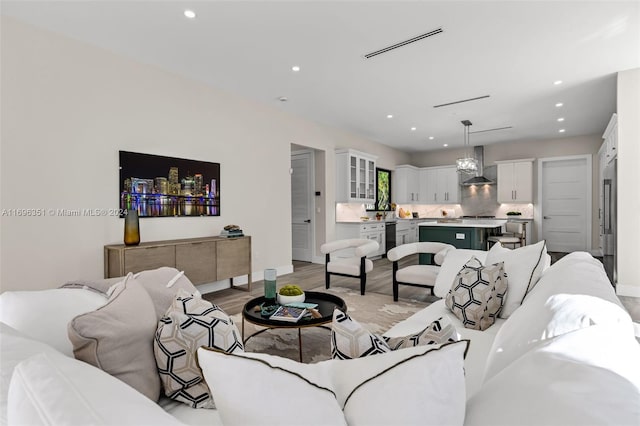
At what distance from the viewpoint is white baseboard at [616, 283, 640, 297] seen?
425 cm

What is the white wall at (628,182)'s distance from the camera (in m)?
4.18

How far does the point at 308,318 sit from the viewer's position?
2.29 metres

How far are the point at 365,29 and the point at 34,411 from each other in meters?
3.46

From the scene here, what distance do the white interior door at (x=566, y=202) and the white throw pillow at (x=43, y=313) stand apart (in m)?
9.44

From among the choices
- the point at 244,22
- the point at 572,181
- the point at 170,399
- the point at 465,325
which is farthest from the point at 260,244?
the point at 572,181

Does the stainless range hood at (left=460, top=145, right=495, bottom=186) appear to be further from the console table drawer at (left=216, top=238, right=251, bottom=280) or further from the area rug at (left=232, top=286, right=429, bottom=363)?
the console table drawer at (left=216, top=238, right=251, bottom=280)

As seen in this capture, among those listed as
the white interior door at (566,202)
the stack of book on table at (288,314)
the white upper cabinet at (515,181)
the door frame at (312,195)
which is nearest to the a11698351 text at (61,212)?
the stack of book on table at (288,314)

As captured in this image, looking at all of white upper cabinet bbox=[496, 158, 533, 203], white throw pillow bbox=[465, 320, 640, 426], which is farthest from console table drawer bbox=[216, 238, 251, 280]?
white upper cabinet bbox=[496, 158, 533, 203]

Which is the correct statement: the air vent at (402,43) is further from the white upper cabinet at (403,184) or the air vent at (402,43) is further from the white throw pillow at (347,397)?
the white upper cabinet at (403,184)

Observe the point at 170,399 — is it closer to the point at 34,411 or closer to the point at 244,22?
the point at 34,411

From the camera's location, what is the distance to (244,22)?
304 centimetres

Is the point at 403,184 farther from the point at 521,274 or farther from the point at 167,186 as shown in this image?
the point at 521,274

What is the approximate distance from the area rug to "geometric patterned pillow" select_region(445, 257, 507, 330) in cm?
99

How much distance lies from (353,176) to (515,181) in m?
4.36
